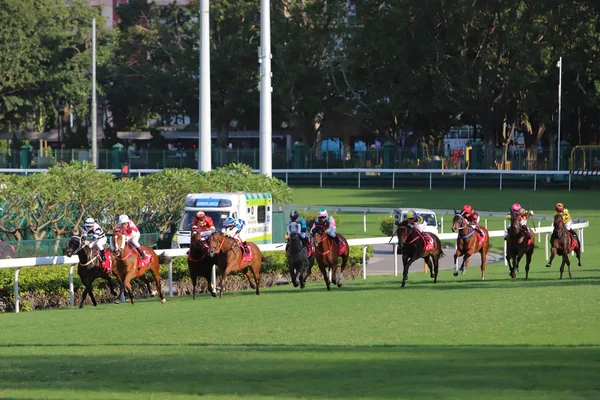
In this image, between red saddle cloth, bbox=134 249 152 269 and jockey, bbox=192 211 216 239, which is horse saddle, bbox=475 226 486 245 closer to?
jockey, bbox=192 211 216 239

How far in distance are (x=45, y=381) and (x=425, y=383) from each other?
10.9 ft

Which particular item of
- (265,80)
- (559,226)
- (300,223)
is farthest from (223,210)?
(559,226)

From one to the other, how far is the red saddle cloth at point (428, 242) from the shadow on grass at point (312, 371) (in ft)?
30.8

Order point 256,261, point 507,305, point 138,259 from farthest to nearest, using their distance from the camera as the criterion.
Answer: point 256,261 < point 138,259 < point 507,305

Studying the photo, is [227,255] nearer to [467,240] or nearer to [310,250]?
[310,250]

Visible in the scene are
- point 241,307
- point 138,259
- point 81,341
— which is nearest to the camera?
point 81,341

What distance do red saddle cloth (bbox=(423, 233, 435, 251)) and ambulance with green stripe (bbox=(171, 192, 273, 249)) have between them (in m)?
6.10

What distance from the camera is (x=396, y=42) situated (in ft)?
199

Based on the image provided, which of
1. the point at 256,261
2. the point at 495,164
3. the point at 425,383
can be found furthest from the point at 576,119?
the point at 425,383

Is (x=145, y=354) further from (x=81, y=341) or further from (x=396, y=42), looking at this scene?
(x=396, y=42)

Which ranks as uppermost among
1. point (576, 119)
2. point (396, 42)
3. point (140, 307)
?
point (396, 42)

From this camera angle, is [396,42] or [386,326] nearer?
[386,326]

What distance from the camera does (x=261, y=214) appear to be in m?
27.8

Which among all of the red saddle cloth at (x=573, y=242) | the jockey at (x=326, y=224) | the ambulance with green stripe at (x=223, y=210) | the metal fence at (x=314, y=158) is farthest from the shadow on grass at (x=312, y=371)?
the metal fence at (x=314, y=158)
